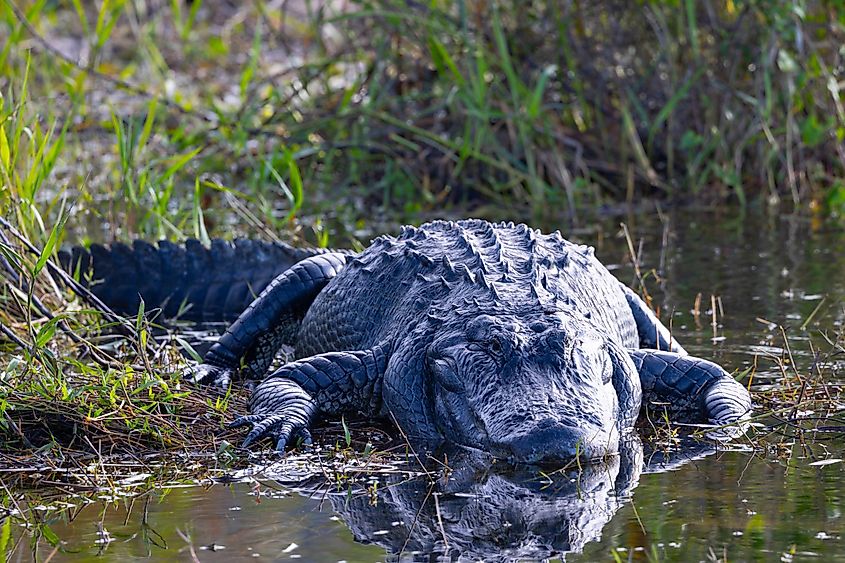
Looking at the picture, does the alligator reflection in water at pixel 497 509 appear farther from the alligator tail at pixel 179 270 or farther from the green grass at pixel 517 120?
the green grass at pixel 517 120

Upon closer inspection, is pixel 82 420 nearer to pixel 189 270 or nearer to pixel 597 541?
pixel 597 541

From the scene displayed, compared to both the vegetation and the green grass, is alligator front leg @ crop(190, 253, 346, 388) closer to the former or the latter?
the vegetation

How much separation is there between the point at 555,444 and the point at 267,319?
2.32 metres

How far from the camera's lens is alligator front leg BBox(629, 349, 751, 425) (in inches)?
191

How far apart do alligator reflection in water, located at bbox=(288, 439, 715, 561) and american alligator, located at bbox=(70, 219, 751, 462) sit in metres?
0.12

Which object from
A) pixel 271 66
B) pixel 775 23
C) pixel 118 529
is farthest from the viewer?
Answer: pixel 271 66

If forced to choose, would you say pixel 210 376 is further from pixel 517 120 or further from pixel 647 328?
pixel 517 120

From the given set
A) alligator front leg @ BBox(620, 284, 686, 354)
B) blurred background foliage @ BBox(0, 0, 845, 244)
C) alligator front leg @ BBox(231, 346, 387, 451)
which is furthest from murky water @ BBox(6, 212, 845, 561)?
blurred background foliage @ BBox(0, 0, 845, 244)

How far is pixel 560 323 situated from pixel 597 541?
4.33ft

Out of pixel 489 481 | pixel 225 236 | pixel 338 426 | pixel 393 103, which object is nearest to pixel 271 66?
pixel 393 103

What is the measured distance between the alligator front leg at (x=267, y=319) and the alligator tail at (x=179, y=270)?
70 cm

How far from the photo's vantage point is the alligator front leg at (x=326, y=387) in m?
4.73

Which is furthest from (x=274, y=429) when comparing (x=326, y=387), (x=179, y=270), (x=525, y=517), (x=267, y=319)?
(x=179, y=270)

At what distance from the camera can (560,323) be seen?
464cm
